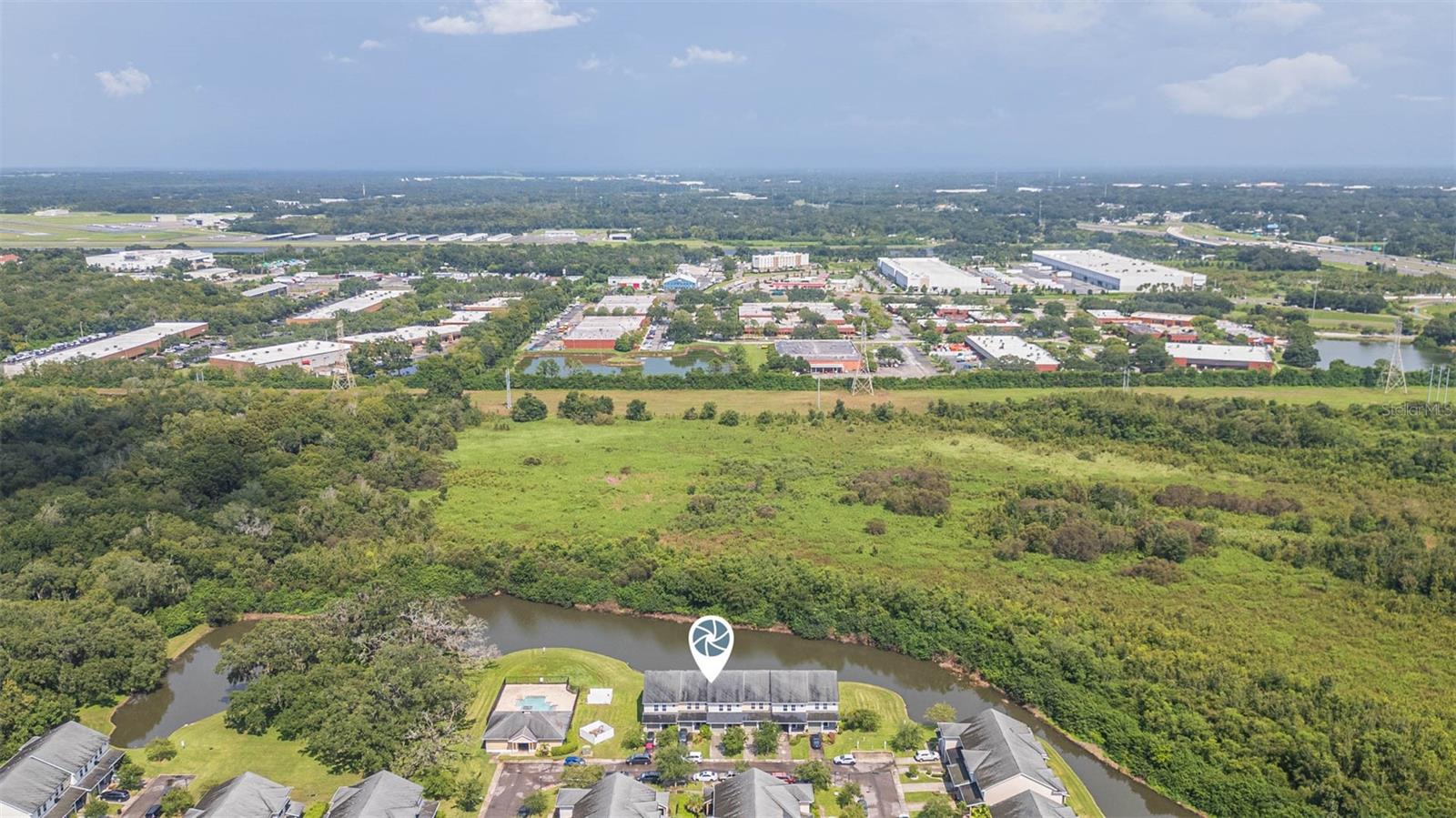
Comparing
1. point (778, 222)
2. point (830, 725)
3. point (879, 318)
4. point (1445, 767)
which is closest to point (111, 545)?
point (830, 725)

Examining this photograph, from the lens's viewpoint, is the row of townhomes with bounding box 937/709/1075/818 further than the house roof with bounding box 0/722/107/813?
Yes

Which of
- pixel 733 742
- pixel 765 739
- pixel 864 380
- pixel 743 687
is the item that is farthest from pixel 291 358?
pixel 765 739

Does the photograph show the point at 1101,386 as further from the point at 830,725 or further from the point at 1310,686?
the point at 830,725

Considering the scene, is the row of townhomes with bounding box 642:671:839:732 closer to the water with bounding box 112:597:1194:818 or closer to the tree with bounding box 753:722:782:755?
the tree with bounding box 753:722:782:755

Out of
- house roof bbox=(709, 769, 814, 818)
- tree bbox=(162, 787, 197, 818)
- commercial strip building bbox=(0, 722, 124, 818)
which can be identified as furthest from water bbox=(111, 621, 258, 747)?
house roof bbox=(709, 769, 814, 818)

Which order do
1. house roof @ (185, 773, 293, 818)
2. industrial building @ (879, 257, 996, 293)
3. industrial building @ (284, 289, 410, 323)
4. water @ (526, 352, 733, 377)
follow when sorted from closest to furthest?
house roof @ (185, 773, 293, 818) < water @ (526, 352, 733, 377) < industrial building @ (284, 289, 410, 323) < industrial building @ (879, 257, 996, 293)
